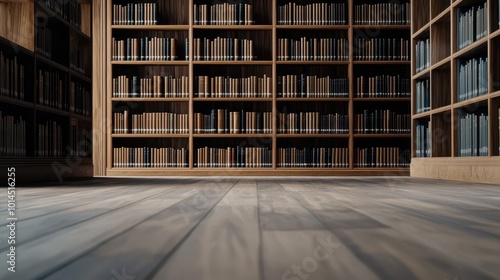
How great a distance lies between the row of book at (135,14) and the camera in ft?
21.8

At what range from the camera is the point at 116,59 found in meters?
6.67

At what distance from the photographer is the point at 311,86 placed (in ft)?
21.6

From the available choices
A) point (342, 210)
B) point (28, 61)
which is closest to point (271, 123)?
point (28, 61)

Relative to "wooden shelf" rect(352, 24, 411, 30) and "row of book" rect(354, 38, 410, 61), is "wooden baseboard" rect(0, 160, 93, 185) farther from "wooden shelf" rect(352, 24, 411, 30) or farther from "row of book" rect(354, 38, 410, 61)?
"wooden shelf" rect(352, 24, 411, 30)

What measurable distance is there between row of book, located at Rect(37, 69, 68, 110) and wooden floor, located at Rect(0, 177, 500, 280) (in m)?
2.69

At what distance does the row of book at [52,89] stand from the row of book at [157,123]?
1.65m

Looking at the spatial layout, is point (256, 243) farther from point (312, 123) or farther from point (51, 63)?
point (312, 123)

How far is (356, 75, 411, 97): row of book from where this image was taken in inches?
260

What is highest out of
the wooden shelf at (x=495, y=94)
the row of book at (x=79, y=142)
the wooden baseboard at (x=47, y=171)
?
the wooden shelf at (x=495, y=94)

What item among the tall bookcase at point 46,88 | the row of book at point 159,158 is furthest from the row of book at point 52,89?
the row of book at point 159,158

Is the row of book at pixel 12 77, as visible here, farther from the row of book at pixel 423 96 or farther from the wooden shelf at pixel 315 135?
the row of book at pixel 423 96

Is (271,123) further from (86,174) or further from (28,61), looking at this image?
(28,61)

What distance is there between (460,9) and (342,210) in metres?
3.24

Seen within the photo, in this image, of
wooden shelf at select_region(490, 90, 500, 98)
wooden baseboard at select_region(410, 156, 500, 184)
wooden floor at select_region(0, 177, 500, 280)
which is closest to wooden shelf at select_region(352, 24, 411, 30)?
wooden baseboard at select_region(410, 156, 500, 184)
